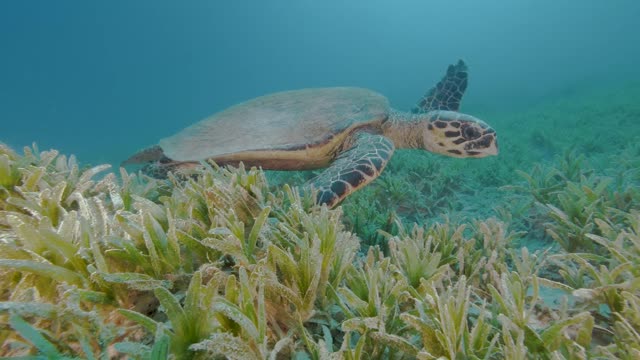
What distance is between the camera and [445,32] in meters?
87.2

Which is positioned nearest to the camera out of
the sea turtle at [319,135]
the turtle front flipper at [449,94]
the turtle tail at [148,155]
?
the sea turtle at [319,135]

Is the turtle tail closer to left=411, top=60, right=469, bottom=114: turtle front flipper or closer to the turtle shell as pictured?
the turtle shell

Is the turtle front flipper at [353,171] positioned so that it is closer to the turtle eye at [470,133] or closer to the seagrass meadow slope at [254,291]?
the seagrass meadow slope at [254,291]

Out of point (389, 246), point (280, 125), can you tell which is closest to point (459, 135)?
point (280, 125)

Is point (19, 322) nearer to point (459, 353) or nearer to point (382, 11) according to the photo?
point (459, 353)

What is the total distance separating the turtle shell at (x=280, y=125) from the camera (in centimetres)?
364

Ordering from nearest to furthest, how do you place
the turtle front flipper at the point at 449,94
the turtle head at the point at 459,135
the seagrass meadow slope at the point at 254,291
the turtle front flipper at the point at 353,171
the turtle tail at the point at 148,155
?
the seagrass meadow slope at the point at 254,291, the turtle front flipper at the point at 353,171, the turtle head at the point at 459,135, the turtle tail at the point at 148,155, the turtle front flipper at the point at 449,94

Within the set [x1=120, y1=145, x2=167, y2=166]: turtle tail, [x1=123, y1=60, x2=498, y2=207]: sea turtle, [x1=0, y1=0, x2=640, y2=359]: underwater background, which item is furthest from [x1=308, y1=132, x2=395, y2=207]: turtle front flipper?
[x1=120, y1=145, x2=167, y2=166]: turtle tail

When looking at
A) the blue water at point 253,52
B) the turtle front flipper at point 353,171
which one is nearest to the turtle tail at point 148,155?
the turtle front flipper at point 353,171

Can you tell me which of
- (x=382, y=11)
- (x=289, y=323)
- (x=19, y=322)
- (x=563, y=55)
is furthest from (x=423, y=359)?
(x=382, y=11)

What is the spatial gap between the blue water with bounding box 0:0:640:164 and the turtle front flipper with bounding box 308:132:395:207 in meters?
29.0

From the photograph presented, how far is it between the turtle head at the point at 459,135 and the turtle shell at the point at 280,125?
26.9 inches

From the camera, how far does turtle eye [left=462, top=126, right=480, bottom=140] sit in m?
3.90

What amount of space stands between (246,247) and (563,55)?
194 ft
